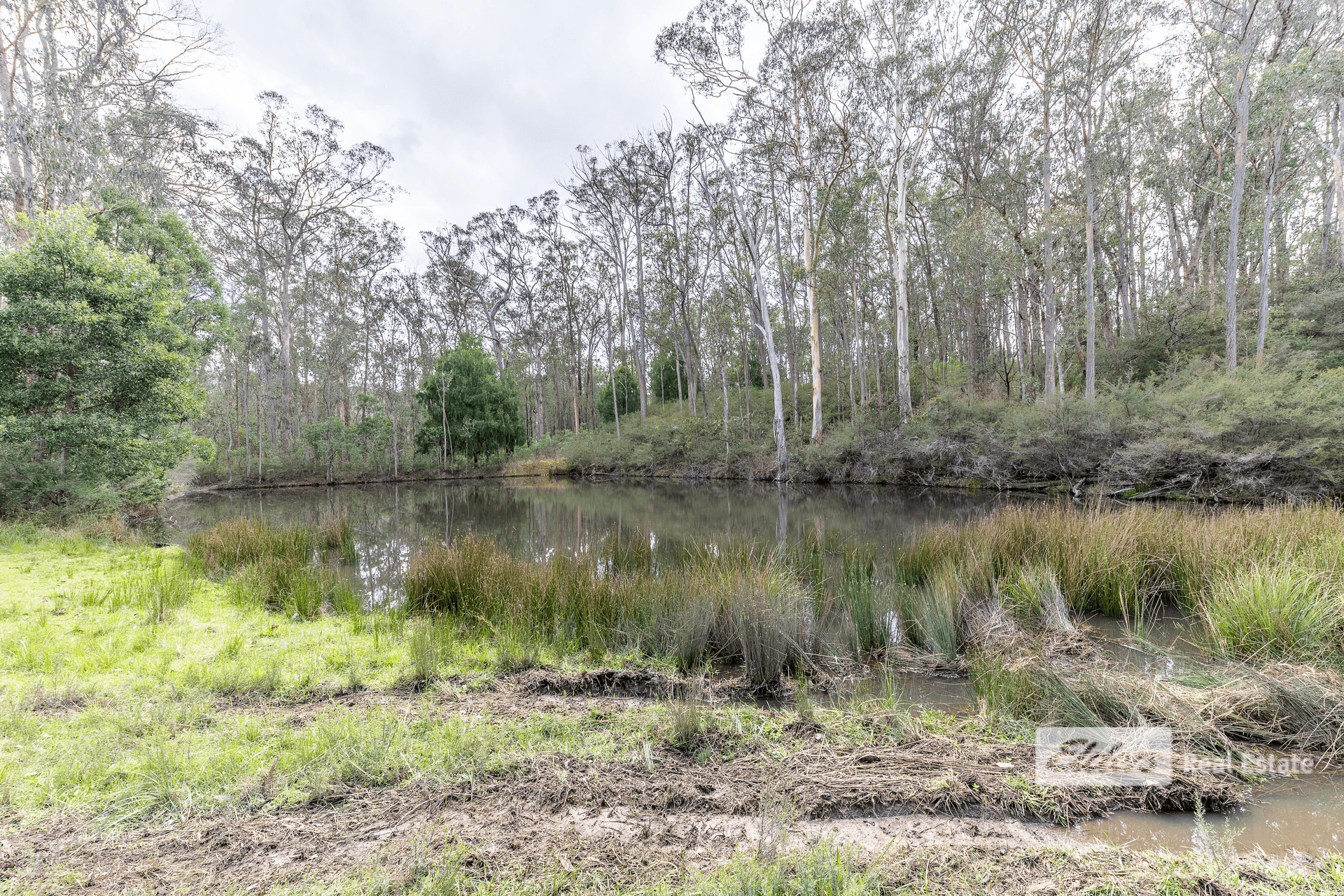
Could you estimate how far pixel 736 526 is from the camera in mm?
10414

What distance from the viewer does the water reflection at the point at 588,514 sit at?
342 inches

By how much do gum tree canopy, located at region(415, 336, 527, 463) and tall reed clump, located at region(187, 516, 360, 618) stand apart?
20.8 metres

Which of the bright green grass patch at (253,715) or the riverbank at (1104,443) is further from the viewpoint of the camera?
the riverbank at (1104,443)

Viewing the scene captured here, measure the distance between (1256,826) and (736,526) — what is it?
8561 millimetres

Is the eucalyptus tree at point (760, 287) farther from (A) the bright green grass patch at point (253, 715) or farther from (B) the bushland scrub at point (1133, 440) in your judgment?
(A) the bright green grass patch at point (253, 715)

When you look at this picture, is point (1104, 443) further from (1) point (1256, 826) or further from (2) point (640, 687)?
(2) point (640, 687)

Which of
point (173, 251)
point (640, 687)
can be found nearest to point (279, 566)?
point (640, 687)

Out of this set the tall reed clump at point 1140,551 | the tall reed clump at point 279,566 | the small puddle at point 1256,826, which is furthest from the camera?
the tall reed clump at point 279,566

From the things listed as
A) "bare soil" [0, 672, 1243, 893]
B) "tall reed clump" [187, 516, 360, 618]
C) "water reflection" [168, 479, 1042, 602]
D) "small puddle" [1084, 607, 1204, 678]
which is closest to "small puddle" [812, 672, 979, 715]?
"bare soil" [0, 672, 1243, 893]

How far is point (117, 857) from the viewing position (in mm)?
1675

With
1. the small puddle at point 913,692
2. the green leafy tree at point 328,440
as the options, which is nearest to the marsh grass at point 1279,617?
the small puddle at point 913,692

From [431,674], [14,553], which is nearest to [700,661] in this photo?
[431,674]

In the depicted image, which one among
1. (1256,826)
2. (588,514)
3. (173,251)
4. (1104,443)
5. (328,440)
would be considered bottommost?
(588,514)

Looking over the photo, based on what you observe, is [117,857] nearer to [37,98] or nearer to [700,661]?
[700,661]
